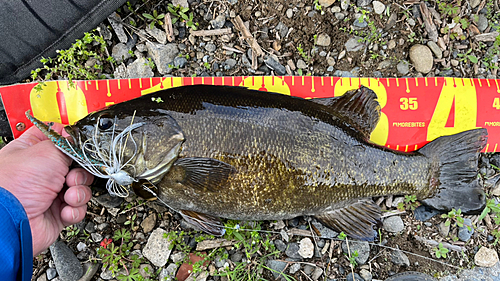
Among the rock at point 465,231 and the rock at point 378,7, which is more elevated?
the rock at point 378,7

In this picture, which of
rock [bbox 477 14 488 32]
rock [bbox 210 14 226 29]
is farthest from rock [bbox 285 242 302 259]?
rock [bbox 477 14 488 32]

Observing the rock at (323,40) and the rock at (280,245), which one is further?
the rock at (323,40)

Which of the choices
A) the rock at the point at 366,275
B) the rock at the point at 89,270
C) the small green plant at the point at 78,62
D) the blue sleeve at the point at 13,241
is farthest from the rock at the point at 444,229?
the small green plant at the point at 78,62

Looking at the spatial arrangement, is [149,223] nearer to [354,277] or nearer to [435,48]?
[354,277]

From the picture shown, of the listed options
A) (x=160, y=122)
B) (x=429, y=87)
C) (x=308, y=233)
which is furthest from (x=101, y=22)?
(x=429, y=87)

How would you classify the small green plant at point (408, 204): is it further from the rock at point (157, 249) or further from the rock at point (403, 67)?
the rock at point (157, 249)

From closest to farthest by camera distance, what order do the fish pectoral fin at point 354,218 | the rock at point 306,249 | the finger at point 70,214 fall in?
1. the finger at point 70,214
2. the fish pectoral fin at point 354,218
3. the rock at point 306,249

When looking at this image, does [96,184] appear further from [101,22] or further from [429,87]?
[429,87]
